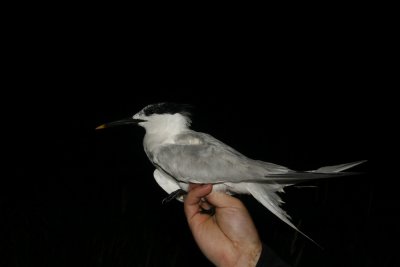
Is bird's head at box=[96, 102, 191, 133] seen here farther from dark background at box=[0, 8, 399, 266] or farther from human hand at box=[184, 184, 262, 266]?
dark background at box=[0, 8, 399, 266]

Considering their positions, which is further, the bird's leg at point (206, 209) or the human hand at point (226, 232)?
the bird's leg at point (206, 209)

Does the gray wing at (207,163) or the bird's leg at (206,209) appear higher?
the gray wing at (207,163)

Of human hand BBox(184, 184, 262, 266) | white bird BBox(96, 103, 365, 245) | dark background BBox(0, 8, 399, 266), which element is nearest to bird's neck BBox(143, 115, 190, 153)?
white bird BBox(96, 103, 365, 245)

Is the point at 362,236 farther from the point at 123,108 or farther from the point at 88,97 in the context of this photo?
the point at 88,97

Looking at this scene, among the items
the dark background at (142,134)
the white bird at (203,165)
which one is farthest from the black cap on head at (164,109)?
the dark background at (142,134)

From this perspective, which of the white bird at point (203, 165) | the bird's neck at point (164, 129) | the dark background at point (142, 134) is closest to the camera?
the white bird at point (203, 165)

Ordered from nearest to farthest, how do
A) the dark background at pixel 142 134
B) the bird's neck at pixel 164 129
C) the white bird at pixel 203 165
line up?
the white bird at pixel 203 165, the bird's neck at pixel 164 129, the dark background at pixel 142 134

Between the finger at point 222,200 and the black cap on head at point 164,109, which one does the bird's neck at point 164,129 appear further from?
the finger at point 222,200
